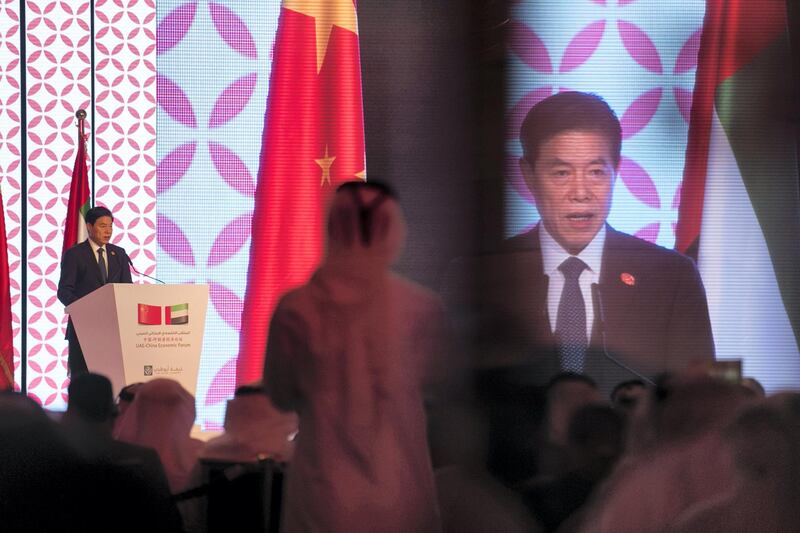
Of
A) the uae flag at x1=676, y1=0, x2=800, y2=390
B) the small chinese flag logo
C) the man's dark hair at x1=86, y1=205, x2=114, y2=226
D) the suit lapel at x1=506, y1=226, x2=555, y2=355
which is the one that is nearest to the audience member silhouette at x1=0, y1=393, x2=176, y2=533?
the small chinese flag logo

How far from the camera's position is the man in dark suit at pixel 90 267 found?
6.80 ft

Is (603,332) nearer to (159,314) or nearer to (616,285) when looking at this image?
(616,285)

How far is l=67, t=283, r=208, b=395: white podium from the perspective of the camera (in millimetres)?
2037

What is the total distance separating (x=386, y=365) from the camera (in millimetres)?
2133

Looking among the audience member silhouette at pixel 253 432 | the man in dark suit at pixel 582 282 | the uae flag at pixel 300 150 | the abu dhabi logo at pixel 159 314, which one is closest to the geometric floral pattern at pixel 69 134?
the abu dhabi logo at pixel 159 314

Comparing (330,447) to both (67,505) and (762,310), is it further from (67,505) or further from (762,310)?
(762,310)

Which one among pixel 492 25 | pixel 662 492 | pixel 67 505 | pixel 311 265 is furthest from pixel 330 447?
pixel 492 25

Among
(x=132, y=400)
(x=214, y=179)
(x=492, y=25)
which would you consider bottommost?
(x=132, y=400)

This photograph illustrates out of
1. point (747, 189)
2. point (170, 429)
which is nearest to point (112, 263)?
point (170, 429)

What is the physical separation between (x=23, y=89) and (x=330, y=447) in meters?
1.15

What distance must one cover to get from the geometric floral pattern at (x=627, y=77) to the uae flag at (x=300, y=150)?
0.41 meters

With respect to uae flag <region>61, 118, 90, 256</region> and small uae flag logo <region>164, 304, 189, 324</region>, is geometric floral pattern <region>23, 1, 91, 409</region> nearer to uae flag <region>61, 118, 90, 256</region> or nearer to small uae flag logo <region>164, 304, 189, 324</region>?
uae flag <region>61, 118, 90, 256</region>

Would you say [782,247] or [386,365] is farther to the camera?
[782,247]

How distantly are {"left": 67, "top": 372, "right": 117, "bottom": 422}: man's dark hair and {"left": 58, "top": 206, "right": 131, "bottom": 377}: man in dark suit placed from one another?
3cm
